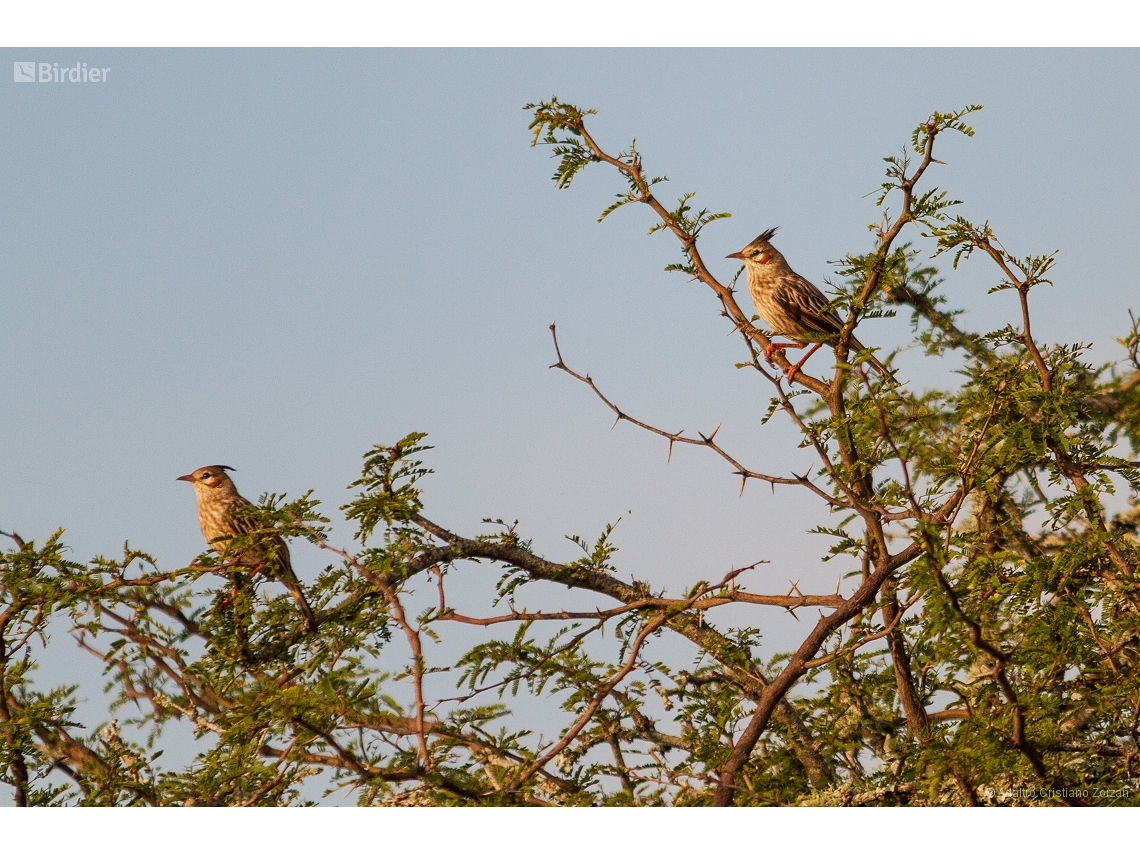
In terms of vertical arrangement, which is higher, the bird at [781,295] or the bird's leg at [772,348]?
the bird at [781,295]

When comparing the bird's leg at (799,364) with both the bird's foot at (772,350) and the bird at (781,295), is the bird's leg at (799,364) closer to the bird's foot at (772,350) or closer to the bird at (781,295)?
the bird's foot at (772,350)

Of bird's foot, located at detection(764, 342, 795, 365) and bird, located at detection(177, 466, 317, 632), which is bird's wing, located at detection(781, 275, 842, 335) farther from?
bird, located at detection(177, 466, 317, 632)

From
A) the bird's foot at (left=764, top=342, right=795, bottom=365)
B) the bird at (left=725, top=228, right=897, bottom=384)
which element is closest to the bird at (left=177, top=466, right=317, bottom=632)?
the bird's foot at (left=764, top=342, right=795, bottom=365)

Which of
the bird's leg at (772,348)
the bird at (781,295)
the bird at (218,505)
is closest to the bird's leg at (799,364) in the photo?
the bird's leg at (772,348)

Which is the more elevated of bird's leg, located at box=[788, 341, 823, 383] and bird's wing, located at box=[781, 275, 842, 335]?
bird's wing, located at box=[781, 275, 842, 335]

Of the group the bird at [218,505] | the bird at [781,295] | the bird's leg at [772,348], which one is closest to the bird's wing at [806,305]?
the bird at [781,295]

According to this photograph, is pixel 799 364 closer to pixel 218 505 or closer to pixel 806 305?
pixel 806 305

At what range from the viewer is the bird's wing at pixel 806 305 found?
25.0ft

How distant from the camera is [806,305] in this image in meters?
7.66

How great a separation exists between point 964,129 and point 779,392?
4.08 ft

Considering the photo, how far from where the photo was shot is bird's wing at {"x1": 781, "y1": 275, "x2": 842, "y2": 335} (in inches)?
300

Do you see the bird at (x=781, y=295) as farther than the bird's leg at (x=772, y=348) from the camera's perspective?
Yes

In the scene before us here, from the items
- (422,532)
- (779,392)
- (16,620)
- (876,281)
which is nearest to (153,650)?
(16,620)

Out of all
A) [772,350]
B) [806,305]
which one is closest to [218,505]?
[772,350]
